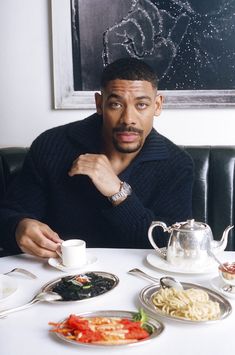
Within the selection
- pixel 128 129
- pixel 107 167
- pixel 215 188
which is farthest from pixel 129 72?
pixel 215 188

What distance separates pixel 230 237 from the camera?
5.94 feet

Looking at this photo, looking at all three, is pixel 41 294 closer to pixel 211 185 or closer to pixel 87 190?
pixel 87 190

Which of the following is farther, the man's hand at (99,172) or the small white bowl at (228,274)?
the man's hand at (99,172)

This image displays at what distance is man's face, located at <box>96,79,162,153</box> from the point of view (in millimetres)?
1490

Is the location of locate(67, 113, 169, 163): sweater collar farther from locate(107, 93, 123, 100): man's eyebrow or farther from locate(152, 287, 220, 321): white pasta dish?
locate(152, 287, 220, 321): white pasta dish

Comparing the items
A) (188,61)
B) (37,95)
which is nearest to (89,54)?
(37,95)

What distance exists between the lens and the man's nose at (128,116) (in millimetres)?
1485

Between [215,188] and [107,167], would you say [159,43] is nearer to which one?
[215,188]

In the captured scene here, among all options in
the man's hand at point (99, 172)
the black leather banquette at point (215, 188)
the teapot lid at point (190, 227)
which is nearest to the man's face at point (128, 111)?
the man's hand at point (99, 172)

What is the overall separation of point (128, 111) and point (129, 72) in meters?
0.14

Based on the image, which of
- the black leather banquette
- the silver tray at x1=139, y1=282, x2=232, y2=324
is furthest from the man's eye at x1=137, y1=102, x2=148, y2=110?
the silver tray at x1=139, y1=282, x2=232, y2=324

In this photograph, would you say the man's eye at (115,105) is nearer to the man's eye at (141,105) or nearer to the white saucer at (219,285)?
the man's eye at (141,105)

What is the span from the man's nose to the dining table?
52 centimetres

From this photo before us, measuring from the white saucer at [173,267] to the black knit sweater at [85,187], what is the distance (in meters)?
0.30
